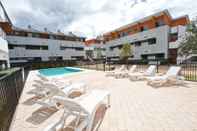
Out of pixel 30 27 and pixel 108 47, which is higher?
pixel 30 27

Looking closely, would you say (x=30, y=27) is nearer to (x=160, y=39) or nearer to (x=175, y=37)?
(x=160, y=39)

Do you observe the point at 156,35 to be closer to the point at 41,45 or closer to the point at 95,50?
the point at 41,45

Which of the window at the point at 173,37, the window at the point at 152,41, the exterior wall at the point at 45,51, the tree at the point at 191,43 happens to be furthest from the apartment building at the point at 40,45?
the tree at the point at 191,43

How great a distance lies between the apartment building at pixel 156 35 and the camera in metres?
19.5

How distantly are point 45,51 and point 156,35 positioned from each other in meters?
23.7

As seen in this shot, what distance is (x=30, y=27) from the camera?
28594mm

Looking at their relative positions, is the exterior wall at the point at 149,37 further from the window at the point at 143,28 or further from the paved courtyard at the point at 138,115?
the paved courtyard at the point at 138,115

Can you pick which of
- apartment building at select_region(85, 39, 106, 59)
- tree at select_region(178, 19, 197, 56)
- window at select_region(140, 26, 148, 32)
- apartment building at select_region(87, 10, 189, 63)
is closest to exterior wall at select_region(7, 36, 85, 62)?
apartment building at select_region(85, 39, 106, 59)

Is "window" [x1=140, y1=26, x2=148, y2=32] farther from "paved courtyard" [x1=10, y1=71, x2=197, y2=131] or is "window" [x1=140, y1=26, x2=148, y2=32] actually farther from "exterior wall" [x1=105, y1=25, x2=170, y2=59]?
"paved courtyard" [x1=10, y1=71, x2=197, y2=131]

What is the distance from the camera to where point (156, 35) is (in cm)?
2142

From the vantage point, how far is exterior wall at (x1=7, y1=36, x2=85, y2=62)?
Result: 79.8 ft

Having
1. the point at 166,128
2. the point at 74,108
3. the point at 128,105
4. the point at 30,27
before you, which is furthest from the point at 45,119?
the point at 30,27

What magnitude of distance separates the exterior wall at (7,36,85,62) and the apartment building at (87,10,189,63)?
1310 centimetres

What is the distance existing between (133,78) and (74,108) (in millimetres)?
6943
